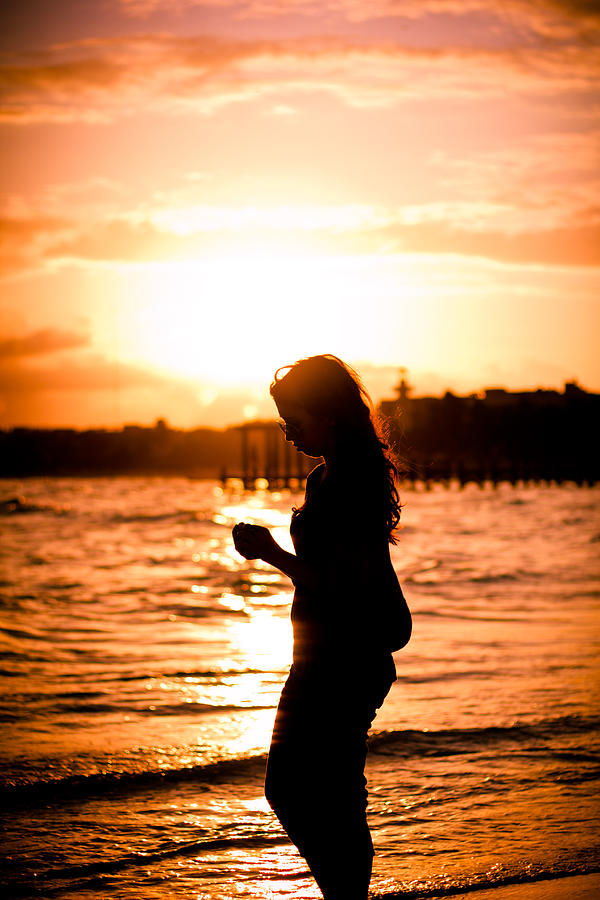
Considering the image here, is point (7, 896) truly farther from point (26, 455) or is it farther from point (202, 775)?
point (26, 455)

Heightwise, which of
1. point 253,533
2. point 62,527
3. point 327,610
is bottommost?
point 62,527

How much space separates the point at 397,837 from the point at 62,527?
39.8 meters

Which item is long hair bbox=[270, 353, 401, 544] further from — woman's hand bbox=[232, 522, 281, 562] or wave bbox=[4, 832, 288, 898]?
wave bbox=[4, 832, 288, 898]

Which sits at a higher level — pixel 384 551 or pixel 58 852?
pixel 384 551

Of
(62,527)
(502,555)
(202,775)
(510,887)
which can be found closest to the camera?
(510,887)

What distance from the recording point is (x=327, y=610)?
8.80ft

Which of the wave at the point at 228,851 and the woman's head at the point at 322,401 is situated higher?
the woman's head at the point at 322,401

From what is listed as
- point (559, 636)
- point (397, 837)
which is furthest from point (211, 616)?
point (397, 837)

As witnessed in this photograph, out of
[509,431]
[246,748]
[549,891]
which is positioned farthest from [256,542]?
[509,431]

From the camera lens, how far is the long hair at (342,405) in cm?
276

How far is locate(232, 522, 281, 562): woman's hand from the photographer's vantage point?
2.63 meters

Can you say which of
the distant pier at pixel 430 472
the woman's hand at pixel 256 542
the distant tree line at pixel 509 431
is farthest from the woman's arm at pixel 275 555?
the distant tree line at pixel 509 431

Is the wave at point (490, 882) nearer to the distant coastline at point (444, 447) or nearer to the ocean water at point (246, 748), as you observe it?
the ocean water at point (246, 748)

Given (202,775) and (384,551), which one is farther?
(202,775)
